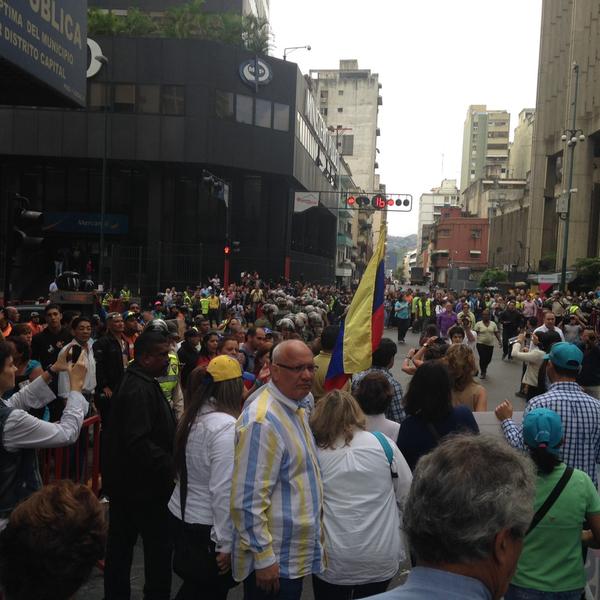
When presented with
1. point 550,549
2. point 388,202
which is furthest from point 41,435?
point 388,202

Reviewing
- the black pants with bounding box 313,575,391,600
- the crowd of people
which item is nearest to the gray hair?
the crowd of people

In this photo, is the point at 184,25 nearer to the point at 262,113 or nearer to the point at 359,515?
the point at 262,113

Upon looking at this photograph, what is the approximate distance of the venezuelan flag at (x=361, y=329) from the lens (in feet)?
20.3

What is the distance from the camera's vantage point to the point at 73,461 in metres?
6.25

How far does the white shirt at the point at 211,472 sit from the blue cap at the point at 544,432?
1.45 metres

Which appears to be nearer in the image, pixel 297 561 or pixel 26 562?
pixel 26 562

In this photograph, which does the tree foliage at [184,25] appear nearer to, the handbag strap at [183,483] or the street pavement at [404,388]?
the street pavement at [404,388]

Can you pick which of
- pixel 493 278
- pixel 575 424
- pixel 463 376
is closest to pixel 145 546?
pixel 575 424

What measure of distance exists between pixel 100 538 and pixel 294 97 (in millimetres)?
41025

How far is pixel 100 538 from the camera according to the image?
2.04 metres

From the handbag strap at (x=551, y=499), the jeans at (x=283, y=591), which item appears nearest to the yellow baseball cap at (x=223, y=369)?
the jeans at (x=283, y=591)

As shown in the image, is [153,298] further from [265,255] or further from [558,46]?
[558,46]

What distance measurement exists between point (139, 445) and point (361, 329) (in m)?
2.76

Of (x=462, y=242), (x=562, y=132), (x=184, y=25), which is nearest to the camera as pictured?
(x=184, y=25)
